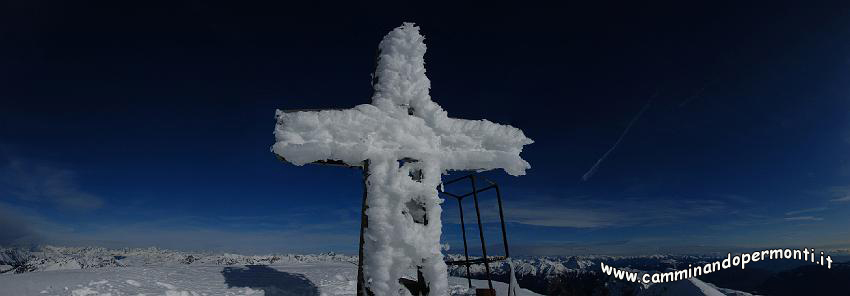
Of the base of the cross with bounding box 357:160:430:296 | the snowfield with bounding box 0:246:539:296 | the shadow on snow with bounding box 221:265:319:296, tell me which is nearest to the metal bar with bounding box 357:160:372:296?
the base of the cross with bounding box 357:160:430:296

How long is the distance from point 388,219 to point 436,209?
420 millimetres

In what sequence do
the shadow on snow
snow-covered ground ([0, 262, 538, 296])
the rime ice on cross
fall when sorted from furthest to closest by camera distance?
the shadow on snow → snow-covered ground ([0, 262, 538, 296]) → the rime ice on cross

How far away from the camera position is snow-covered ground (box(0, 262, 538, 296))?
7.52 metres

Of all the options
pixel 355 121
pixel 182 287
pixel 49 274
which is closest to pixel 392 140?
pixel 355 121

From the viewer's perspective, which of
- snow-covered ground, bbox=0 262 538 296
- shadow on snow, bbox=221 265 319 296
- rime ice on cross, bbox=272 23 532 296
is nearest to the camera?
rime ice on cross, bbox=272 23 532 296

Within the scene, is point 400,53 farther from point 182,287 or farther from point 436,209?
point 182,287

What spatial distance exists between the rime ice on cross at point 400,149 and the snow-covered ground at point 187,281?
6273 mm

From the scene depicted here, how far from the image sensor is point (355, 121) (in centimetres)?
320

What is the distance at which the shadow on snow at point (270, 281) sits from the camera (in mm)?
9000

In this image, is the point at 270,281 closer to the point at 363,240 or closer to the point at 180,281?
the point at 180,281

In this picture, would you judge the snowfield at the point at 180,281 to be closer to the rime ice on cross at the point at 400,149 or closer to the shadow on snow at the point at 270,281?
the shadow on snow at the point at 270,281

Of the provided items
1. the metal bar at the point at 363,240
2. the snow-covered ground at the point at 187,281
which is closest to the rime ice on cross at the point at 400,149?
the metal bar at the point at 363,240

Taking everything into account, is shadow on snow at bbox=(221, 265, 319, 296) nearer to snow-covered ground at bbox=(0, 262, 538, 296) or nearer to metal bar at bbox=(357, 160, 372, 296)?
snow-covered ground at bbox=(0, 262, 538, 296)

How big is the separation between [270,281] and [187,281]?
167cm
